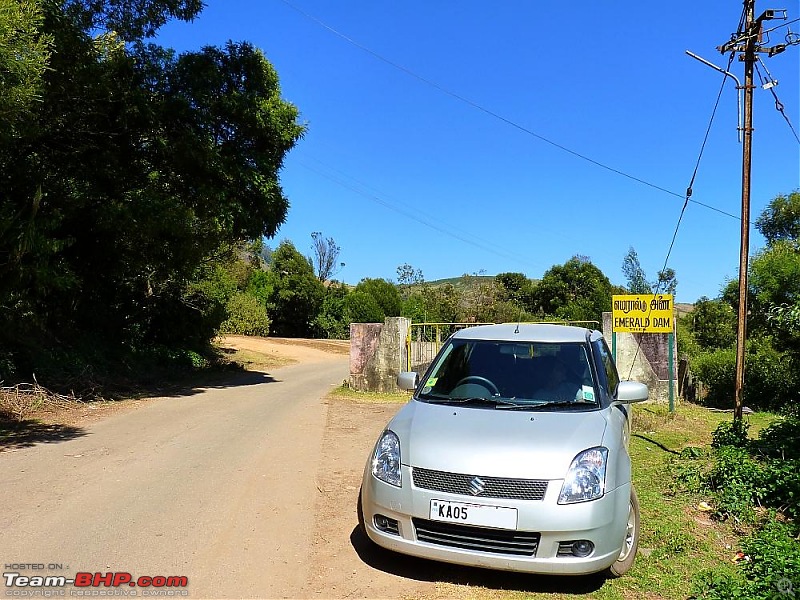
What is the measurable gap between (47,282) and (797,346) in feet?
57.0

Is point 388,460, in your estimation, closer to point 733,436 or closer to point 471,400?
point 471,400

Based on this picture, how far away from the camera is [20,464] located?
7.27 m

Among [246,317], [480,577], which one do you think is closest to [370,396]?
[480,577]

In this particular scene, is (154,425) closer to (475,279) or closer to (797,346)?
(797,346)

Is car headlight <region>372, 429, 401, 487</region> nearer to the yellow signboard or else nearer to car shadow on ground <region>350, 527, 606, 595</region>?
car shadow on ground <region>350, 527, 606, 595</region>

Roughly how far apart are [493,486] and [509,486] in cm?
10

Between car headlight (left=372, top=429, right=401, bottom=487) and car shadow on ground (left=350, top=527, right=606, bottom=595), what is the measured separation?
71 cm

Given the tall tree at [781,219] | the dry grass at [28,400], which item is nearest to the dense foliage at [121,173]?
the dry grass at [28,400]

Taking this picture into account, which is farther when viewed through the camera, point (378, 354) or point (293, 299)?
point (293, 299)

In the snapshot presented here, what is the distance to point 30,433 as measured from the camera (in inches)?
361

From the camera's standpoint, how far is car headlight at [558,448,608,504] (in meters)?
3.86

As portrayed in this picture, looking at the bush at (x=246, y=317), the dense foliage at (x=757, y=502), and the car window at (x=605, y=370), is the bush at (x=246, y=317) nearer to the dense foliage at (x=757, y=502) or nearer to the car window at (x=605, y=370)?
the dense foliage at (x=757, y=502)

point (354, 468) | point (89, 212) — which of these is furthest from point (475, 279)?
point (354, 468)

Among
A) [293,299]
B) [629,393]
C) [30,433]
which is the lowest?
[30,433]
